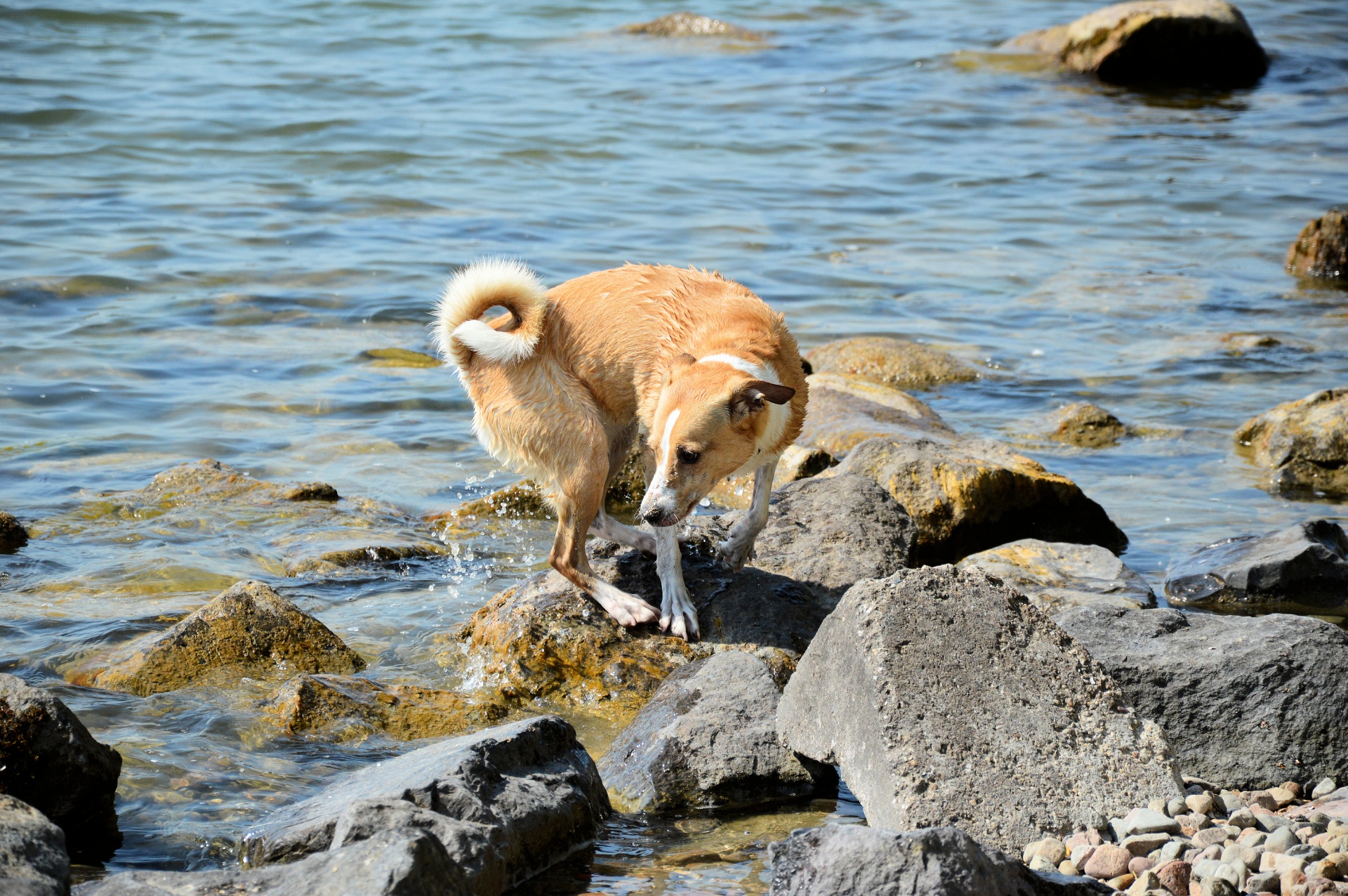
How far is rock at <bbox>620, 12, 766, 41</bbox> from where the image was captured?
2305cm

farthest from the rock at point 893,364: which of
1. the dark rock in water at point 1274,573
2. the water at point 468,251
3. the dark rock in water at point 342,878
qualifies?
the dark rock in water at point 342,878

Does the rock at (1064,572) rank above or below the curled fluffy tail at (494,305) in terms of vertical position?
below

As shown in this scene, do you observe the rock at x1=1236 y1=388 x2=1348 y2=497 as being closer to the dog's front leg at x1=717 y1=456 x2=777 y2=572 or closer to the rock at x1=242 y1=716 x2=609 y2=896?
the dog's front leg at x1=717 y1=456 x2=777 y2=572

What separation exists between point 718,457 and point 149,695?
2413mm

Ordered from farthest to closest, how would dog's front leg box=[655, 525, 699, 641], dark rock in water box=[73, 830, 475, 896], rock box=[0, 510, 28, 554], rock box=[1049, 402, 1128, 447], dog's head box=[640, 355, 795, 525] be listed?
rock box=[1049, 402, 1128, 447]
rock box=[0, 510, 28, 554]
dog's front leg box=[655, 525, 699, 641]
dog's head box=[640, 355, 795, 525]
dark rock in water box=[73, 830, 475, 896]

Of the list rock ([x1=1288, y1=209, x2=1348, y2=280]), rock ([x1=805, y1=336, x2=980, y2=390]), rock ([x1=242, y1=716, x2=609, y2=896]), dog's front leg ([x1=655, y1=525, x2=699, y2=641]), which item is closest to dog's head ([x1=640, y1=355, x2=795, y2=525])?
dog's front leg ([x1=655, y1=525, x2=699, y2=641])

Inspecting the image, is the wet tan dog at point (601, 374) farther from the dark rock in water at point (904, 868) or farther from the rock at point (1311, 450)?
the rock at point (1311, 450)

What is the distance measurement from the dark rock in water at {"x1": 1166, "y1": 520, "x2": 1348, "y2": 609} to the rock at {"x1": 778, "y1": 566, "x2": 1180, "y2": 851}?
252cm

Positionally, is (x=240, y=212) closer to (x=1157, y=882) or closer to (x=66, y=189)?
(x=66, y=189)

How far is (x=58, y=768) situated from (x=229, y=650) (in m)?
1.31

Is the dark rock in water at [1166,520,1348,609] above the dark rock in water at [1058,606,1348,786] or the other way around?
the other way around

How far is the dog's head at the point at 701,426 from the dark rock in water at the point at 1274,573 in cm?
264

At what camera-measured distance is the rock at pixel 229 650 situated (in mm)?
5219

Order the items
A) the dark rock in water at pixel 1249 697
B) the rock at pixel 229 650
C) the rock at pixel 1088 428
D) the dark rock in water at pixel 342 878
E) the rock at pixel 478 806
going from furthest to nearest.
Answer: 1. the rock at pixel 1088 428
2. the rock at pixel 229 650
3. the dark rock in water at pixel 1249 697
4. the rock at pixel 478 806
5. the dark rock in water at pixel 342 878
